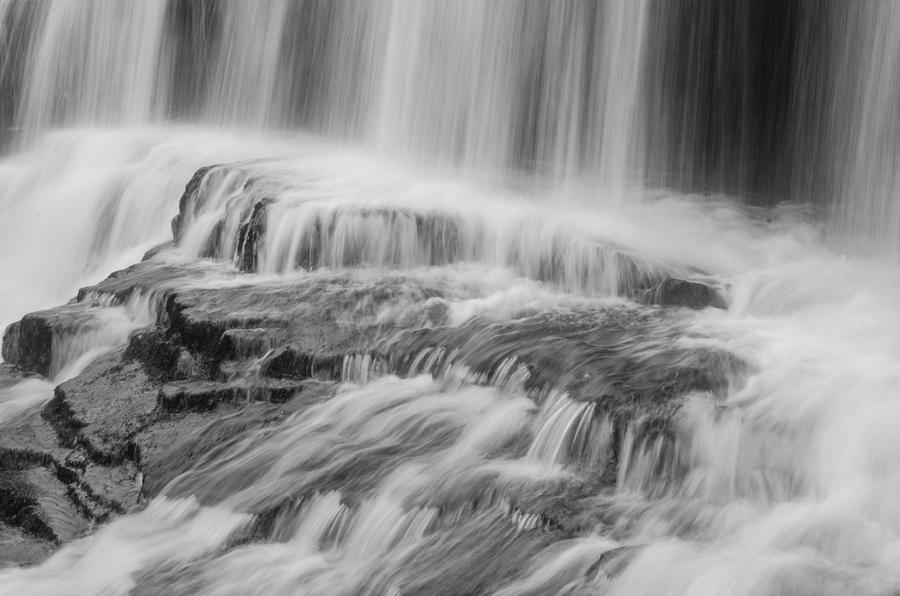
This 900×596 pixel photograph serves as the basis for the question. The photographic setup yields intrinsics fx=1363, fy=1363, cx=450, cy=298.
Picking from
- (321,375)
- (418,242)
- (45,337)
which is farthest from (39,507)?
(418,242)

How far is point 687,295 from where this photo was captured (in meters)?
9.62

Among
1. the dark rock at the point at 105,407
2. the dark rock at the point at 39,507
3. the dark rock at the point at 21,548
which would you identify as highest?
the dark rock at the point at 105,407

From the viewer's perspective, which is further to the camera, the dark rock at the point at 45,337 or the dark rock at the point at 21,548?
the dark rock at the point at 45,337

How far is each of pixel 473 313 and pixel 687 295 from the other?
1.52 metres

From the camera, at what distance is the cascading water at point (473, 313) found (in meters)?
7.01

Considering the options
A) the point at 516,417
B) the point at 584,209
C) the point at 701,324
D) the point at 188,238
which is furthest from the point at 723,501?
the point at 188,238

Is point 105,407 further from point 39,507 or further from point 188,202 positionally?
point 188,202

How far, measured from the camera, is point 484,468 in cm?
745

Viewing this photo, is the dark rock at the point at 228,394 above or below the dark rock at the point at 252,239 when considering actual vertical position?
below

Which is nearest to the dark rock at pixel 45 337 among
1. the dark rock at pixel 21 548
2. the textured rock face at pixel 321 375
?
the textured rock face at pixel 321 375

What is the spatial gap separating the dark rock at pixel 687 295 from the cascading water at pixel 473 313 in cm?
3

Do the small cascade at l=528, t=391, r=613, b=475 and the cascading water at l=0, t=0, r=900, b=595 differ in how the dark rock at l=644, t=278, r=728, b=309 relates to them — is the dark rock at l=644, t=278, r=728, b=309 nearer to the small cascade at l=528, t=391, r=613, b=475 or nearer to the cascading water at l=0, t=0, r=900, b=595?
the cascading water at l=0, t=0, r=900, b=595

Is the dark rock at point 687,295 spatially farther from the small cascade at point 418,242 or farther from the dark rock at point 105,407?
the dark rock at point 105,407

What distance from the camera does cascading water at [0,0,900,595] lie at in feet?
23.0
